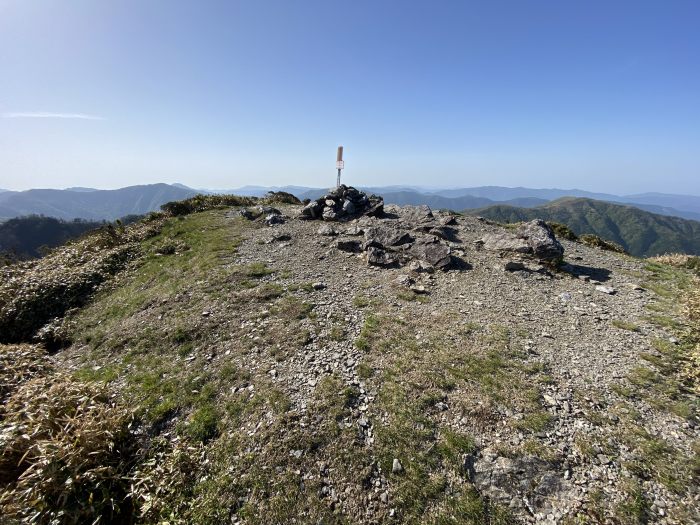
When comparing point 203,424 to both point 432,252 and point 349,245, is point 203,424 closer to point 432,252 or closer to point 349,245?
point 349,245

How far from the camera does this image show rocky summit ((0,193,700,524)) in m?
6.50

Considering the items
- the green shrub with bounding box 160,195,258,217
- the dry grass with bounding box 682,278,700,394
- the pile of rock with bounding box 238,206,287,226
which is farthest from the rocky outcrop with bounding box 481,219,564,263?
the green shrub with bounding box 160,195,258,217

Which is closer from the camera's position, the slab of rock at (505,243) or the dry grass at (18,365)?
the dry grass at (18,365)

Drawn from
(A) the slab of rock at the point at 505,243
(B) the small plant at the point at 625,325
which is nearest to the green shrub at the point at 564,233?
(A) the slab of rock at the point at 505,243

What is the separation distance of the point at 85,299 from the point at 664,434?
83.9 ft

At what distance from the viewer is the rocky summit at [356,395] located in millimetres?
6496

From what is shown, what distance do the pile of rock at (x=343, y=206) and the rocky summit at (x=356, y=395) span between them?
38.1ft

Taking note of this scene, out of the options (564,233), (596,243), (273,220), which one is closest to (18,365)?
(273,220)

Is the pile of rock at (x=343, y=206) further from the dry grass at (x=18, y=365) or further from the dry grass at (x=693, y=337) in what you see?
the dry grass at (x=693, y=337)

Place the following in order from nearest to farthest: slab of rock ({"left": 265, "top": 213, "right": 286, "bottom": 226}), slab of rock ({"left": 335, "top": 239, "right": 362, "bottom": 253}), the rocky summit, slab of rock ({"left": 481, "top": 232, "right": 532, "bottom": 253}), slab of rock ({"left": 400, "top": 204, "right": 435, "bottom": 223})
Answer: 1. the rocky summit
2. slab of rock ({"left": 481, "top": 232, "right": 532, "bottom": 253})
3. slab of rock ({"left": 335, "top": 239, "right": 362, "bottom": 253})
4. slab of rock ({"left": 400, "top": 204, "right": 435, "bottom": 223})
5. slab of rock ({"left": 265, "top": 213, "right": 286, "bottom": 226})

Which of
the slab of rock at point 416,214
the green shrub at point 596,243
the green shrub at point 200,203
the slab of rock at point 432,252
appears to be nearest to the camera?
the slab of rock at point 432,252

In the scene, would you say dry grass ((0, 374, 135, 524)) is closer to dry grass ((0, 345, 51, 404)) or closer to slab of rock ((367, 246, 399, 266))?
dry grass ((0, 345, 51, 404))

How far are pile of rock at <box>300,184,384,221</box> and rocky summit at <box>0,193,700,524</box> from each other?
11599mm

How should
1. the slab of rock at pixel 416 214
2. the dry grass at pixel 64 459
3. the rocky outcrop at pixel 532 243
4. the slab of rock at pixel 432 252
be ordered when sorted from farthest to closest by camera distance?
the slab of rock at pixel 416 214, the rocky outcrop at pixel 532 243, the slab of rock at pixel 432 252, the dry grass at pixel 64 459
